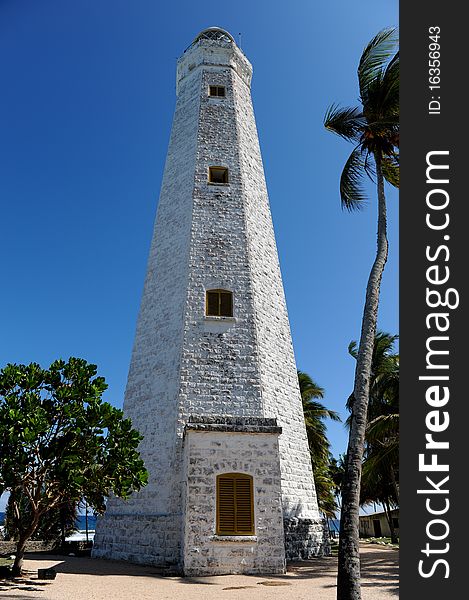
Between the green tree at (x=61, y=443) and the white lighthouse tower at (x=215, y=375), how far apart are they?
2456 millimetres

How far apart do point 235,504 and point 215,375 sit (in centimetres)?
403

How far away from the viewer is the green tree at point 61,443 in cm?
988

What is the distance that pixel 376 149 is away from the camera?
12742mm

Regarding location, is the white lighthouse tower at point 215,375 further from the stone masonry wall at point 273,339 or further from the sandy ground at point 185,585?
the sandy ground at point 185,585

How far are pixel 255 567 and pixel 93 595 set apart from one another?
15.0 feet

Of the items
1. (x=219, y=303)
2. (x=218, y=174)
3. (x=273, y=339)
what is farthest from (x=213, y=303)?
(x=218, y=174)

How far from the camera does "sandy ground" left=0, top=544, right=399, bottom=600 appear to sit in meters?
9.19

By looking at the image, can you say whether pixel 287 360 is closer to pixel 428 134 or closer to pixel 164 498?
pixel 164 498

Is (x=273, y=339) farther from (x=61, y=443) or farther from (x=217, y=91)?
(x=217, y=91)

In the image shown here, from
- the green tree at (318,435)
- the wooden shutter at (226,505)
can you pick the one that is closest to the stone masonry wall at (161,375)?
the wooden shutter at (226,505)

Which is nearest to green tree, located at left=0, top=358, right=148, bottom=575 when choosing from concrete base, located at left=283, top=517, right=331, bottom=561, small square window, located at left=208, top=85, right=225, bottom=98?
concrete base, located at left=283, top=517, right=331, bottom=561

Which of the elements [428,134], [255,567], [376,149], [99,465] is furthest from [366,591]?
[376,149]

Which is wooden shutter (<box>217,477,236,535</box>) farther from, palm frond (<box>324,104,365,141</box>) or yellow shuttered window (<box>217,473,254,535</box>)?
palm frond (<box>324,104,365,141</box>)

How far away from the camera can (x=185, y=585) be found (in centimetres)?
1075
